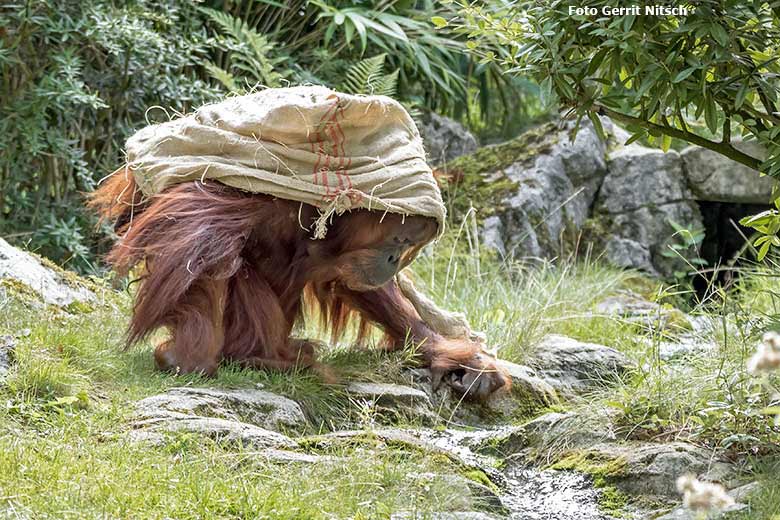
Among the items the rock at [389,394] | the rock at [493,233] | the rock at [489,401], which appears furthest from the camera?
the rock at [493,233]

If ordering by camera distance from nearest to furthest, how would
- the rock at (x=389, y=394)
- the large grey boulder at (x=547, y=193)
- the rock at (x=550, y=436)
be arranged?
the rock at (x=550, y=436) → the rock at (x=389, y=394) → the large grey boulder at (x=547, y=193)

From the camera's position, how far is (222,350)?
3.55m

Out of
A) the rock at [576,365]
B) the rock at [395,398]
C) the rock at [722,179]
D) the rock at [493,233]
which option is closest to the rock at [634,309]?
the rock at [576,365]

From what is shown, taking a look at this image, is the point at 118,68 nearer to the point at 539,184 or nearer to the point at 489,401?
the point at 539,184

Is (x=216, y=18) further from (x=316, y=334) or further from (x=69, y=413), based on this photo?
(x=69, y=413)

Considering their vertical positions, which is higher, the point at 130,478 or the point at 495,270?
the point at 130,478

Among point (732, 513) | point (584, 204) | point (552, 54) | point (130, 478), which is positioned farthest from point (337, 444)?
point (584, 204)

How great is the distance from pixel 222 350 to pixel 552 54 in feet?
4.40

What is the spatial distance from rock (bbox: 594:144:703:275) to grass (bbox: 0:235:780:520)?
2.45 m

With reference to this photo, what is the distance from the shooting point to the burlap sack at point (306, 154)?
3.51 metres

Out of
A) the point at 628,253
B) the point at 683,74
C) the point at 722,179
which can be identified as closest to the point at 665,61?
the point at 683,74

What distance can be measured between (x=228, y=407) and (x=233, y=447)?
0.40 metres

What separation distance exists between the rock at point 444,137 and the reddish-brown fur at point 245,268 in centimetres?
351

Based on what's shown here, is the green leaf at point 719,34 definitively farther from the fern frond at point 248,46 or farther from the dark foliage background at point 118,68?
the fern frond at point 248,46
